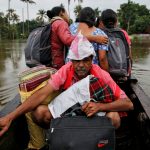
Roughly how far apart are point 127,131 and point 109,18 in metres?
A: 1.55

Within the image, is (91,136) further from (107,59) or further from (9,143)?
(107,59)

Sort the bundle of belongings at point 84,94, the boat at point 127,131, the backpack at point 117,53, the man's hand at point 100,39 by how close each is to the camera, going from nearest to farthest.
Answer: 1. the bundle of belongings at point 84,94
2. the boat at point 127,131
3. the man's hand at point 100,39
4. the backpack at point 117,53

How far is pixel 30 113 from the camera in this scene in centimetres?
356

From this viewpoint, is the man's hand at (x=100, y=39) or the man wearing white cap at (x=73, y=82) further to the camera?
the man's hand at (x=100, y=39)

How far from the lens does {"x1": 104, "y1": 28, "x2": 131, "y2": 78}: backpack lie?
449 cm

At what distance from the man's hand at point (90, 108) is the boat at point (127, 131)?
0.60 m

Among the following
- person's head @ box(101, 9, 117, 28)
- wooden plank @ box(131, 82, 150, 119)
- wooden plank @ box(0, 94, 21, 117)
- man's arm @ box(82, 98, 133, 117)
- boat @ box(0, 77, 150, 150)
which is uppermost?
person's head @ box(101, 9, 117, 28)

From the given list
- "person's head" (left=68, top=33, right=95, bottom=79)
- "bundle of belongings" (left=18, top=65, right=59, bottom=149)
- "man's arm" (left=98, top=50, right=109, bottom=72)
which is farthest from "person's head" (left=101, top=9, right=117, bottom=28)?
"person's head" (left=68, top=33, right=95, bottom=79)

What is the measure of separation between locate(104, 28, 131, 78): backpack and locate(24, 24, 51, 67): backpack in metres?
0.84

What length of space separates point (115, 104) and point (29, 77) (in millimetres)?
962

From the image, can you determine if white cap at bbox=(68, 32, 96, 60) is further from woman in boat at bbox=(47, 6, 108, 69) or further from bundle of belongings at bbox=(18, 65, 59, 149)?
woman in boat at bbox=(47, 6, 108, 69)

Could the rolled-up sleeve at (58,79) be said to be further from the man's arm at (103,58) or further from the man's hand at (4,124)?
the man's arm at (103,58)

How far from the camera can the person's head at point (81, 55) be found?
3.20m

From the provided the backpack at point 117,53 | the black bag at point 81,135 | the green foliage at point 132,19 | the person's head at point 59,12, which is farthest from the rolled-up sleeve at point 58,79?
the green foliage at point 132,19
